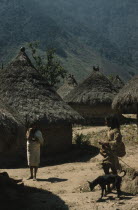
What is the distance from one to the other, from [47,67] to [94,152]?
29983 mm

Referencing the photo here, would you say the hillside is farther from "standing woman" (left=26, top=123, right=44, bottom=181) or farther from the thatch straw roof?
"standing woman" (left=26, top=123, right=44, bottom=181)

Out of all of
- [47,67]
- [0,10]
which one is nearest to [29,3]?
[0,10]

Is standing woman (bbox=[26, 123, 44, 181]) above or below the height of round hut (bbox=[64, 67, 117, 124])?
below

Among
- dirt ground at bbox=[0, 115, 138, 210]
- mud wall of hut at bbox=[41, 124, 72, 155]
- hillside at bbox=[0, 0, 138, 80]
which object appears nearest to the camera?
dirt ground at bbox=[0, 115, 138, 210]

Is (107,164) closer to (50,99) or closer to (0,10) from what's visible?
(50,99)

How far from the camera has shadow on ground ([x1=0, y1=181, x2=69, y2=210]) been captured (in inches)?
249

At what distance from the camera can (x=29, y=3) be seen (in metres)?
164

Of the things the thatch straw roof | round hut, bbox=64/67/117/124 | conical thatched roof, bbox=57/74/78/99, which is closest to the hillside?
conical thatched roof, bbox=57/74/78/99

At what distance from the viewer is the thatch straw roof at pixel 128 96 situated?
15252mm

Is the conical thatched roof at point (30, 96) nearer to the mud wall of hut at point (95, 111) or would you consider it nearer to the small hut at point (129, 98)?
the small hut at point (129, 98)

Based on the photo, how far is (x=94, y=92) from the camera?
67.2 feet

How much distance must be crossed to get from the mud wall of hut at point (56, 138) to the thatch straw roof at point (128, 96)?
4.27 meters

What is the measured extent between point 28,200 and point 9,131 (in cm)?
141

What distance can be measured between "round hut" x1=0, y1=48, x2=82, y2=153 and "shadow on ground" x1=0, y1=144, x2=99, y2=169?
0.28m
